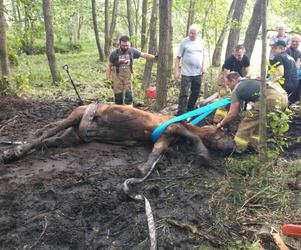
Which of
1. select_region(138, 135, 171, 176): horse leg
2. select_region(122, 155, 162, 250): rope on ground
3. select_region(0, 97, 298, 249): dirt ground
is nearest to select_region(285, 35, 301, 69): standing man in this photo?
select_region(0, 97, 298, 249): dirt ground

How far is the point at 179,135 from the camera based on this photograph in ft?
20.0

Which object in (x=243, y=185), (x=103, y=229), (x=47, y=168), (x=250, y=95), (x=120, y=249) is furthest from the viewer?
(x=250, y=95)

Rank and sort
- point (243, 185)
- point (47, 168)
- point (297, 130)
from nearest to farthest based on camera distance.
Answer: point (243, 185) < point (47, 168) < point (297, 130)

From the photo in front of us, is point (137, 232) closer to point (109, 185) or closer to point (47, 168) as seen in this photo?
point (109, 185)

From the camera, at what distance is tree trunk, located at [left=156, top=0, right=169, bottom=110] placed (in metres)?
7.58

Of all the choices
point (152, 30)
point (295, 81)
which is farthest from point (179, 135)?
point (152, 30)

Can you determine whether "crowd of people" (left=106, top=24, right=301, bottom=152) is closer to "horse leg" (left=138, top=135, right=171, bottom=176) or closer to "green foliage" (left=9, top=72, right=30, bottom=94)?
"horse leg" (left=138, top=135, right=171, bottom=176)

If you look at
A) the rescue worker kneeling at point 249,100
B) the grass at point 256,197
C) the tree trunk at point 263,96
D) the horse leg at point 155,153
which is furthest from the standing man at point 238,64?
the tree trunk at point 263,96

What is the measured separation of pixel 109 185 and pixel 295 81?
4.85 meters

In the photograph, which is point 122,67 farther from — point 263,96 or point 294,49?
point 294,49

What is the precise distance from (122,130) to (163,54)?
2.50 metres

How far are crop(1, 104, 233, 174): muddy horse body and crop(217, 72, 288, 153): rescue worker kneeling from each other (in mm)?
319

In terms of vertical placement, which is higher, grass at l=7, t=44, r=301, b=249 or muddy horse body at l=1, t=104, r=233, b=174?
muddy horse body at l=1, t=104, r=233, b=174

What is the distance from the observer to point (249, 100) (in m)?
5.96
